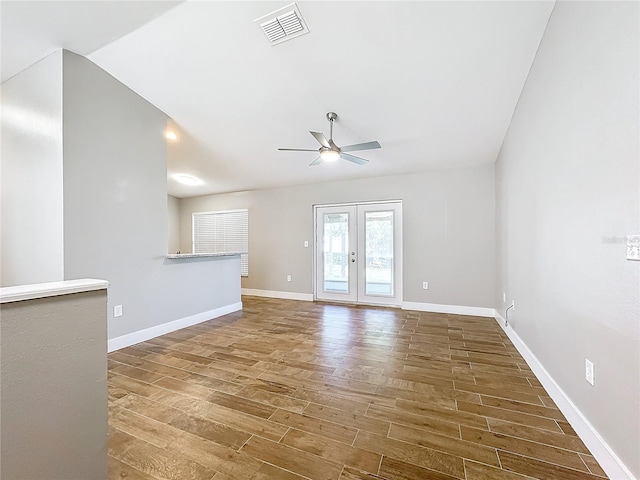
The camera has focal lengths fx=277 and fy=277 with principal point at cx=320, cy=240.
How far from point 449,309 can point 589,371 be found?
3274 mm

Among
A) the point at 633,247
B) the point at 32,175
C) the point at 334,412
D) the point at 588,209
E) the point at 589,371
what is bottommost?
the point at 334,412

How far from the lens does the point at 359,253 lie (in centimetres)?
547

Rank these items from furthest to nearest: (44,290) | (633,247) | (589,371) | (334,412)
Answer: (334,412) → (589,371) → (633,247) → (44,290)

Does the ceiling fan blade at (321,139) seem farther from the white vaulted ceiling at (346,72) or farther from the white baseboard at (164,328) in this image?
the white baseboard at (164,328)

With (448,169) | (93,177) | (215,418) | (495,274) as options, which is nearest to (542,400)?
(215,418)

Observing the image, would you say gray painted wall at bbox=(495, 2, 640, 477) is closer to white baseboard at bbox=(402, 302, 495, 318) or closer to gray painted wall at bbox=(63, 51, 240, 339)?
white baseboard at bbox=(402, 302, 495, 318)

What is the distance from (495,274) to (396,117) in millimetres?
2949

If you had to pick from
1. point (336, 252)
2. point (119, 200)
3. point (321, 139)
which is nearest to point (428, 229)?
point (336, 252)

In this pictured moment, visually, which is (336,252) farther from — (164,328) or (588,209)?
(588,209)

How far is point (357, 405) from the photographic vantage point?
201cm

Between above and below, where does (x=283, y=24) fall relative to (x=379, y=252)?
above

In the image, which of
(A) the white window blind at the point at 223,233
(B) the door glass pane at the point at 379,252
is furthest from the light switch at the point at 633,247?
(A) the white window blind at the point at 223,233

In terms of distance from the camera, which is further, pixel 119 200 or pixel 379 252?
pixel 379 252

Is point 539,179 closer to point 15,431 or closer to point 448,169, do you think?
point 448,169
